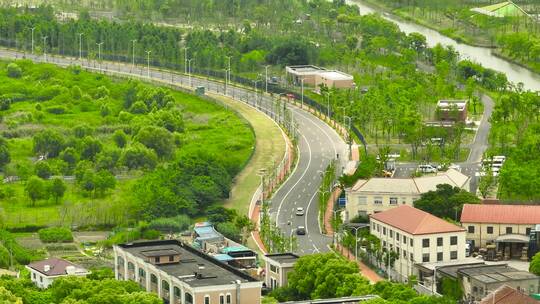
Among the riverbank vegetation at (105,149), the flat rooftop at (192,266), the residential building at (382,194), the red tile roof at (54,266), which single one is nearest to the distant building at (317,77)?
the riverbank vegetation at (105,149)

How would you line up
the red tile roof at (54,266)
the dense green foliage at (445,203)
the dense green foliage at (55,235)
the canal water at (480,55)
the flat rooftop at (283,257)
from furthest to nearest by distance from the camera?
1. the canal water at (480,55)
2. the dense green foliage at (55,235)
3. the dense green foliage at (445,203)
4. the red tile roof at (54,266)
5. the flat rooftop at (283,257)

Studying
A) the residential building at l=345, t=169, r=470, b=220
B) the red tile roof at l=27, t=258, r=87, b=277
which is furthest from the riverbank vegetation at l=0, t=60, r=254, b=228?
the red tile roof at l=27, t=258, r=87, b=277

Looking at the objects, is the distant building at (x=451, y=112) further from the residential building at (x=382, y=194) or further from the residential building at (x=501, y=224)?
the residential building at (x=501, y=224)

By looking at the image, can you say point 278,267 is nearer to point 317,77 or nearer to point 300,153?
point 300,153

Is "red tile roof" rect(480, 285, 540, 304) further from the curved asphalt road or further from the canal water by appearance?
the canal water

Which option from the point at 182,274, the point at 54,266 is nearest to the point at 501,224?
the point at 182,274

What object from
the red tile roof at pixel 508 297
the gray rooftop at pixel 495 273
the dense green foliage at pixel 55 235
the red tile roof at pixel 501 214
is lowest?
the dense green foliage at pixel 55 235
